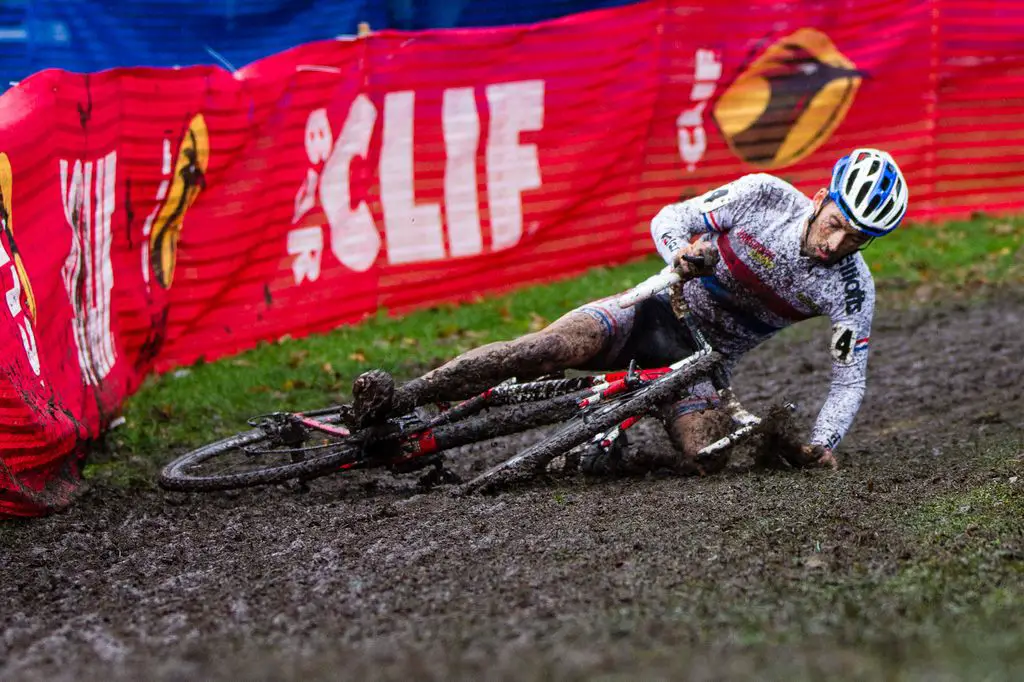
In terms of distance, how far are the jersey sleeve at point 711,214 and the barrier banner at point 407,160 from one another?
3.01m

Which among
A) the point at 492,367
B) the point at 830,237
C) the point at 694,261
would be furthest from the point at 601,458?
the point at 830,237

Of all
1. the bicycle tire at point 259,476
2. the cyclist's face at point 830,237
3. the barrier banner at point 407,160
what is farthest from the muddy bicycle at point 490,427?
the barrier banner at point 407,160

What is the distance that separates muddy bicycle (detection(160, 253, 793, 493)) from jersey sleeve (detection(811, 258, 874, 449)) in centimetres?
38

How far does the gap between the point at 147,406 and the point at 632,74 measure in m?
6.20

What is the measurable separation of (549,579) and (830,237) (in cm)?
243

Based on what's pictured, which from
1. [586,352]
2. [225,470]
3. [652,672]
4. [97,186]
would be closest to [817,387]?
[586,352]

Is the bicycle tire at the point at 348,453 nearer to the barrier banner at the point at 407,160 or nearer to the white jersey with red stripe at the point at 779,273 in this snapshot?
the barrier banner at the point at 407,160

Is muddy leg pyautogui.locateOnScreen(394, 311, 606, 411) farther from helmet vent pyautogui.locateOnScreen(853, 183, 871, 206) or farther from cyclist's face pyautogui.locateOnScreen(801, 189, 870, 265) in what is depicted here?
helmet vent pyautogui.locateOnScreen(853, 183, 871, 206)

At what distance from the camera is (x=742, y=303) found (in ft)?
21.3

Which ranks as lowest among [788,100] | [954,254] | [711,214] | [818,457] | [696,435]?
[954,254]

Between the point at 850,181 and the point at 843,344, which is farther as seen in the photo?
the point at 843,344

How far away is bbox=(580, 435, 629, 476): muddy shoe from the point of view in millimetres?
6469

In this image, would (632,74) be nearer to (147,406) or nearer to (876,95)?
(876,95)

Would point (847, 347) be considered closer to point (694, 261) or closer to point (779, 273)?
point (779, 273)
